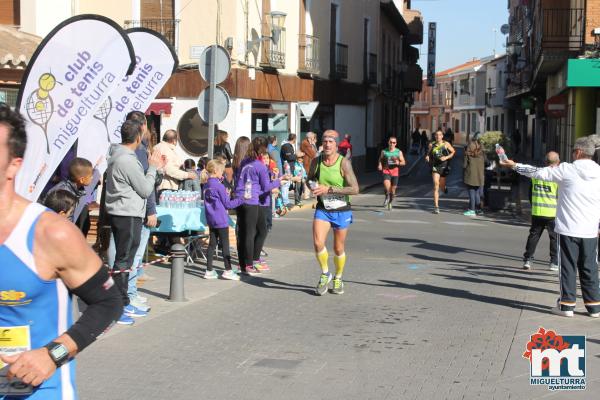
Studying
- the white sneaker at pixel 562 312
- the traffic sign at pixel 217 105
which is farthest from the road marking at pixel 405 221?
the white sneaker at pixel 562 312

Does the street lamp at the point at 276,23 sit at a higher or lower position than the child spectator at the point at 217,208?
higher

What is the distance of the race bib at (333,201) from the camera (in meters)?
10.1

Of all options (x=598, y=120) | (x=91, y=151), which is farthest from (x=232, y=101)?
(x=91, y=151)

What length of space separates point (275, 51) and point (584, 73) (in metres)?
9.81

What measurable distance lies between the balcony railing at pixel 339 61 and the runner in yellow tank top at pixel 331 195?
23.4 meters

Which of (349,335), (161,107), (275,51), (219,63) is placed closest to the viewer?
(349,335)

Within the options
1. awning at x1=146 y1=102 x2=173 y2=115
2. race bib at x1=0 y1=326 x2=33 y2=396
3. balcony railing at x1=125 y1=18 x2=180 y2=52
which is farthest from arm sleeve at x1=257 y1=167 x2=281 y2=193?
awning at x1=146 y1=102 x2=173 y2=115

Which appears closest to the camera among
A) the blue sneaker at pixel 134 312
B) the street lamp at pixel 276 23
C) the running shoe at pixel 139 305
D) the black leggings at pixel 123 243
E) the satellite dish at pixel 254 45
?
the black leggings at pixel 123 243

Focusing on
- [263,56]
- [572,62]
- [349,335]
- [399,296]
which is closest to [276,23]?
[263,56]

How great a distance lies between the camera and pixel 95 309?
338 cm

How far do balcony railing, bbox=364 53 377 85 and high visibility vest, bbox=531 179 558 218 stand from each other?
26993mm

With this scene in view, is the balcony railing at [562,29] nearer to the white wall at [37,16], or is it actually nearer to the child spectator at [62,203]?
the white wall at [37,16]

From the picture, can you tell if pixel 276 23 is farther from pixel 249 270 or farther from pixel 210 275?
pixel 210 275

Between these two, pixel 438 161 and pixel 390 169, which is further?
pixel 390 169
